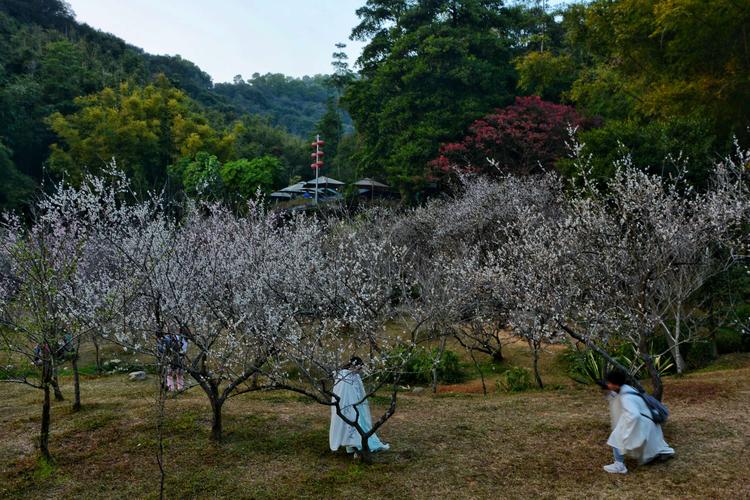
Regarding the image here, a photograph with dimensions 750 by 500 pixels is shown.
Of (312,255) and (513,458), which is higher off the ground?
(312,255)

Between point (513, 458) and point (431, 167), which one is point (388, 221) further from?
point (513, 458)

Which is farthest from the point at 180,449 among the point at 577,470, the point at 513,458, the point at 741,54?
the point at 741,54

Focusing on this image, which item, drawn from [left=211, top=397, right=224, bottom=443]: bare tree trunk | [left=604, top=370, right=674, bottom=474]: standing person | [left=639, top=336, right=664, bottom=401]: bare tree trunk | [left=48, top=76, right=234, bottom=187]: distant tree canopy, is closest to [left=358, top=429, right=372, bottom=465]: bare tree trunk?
[left=211, top=397, right=224, bottom=443]: bare tree trunk

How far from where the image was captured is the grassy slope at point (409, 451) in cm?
699

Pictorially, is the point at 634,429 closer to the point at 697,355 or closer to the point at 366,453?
the point at 366,453

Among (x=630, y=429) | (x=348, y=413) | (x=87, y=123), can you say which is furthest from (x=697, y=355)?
(x=87, y=123)

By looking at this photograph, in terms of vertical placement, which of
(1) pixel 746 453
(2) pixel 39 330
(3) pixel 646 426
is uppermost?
(2) pixel 39 330

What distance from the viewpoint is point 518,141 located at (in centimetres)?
2631

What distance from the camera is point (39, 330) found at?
307 inches

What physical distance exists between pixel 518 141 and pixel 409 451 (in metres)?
21.1

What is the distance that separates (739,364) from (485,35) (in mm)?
25794

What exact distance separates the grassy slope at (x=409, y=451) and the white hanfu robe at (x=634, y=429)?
0.26 metres

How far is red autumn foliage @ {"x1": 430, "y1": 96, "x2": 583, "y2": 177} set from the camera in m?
26.0

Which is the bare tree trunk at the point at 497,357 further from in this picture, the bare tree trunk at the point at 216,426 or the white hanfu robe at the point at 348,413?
the bare tree trunk at the point at 216,426
